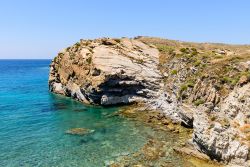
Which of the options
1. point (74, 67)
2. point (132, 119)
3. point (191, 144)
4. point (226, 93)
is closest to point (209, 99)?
point (226, 93)

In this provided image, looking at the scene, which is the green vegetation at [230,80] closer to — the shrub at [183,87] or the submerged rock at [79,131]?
the shrub at [183,87]

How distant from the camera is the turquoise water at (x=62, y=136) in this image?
1453 inches

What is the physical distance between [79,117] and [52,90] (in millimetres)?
38525

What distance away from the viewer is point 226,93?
42.9 metres

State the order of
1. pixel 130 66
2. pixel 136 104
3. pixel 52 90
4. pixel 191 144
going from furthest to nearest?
pixel 52 90, pixel 130 66, pixel 136 104, pixel 191 144

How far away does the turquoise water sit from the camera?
36.9 metres

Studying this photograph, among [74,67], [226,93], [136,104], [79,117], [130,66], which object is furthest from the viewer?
[74,67]

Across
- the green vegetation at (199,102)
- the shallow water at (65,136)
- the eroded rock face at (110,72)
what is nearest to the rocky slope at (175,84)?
the eroded rock face at (110,72)

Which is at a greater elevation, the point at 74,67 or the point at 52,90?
the point at 74,67

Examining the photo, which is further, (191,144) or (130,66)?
(130,66)

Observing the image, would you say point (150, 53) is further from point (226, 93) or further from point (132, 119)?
point (226, 93)

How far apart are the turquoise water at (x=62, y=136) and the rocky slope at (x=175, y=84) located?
7.14m

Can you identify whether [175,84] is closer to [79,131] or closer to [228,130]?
[79,131]

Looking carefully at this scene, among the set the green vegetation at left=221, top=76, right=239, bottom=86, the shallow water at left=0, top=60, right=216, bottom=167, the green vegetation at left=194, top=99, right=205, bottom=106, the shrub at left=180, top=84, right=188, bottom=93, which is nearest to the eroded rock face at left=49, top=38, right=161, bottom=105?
the shallow water at left=0, top=60, right=216, bottom=167
